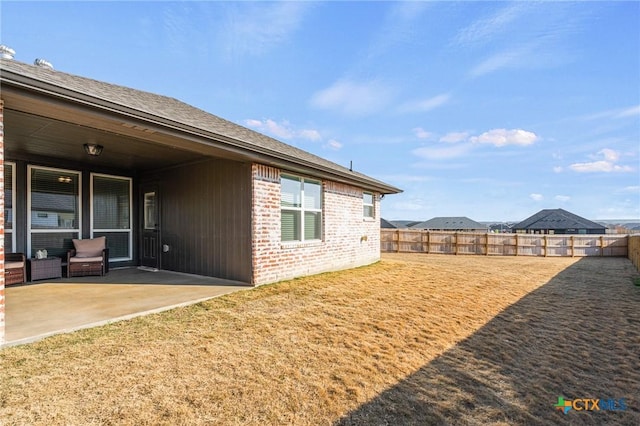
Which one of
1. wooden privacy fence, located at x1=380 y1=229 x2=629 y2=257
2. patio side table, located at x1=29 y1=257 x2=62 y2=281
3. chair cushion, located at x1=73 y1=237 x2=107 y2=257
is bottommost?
wooden privacy fence, located at x1=380 y1=229 x2=629 y2=257

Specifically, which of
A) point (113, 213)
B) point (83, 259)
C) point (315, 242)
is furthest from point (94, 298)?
point (315, 242)

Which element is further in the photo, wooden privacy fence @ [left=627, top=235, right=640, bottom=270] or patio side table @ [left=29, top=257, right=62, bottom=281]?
wooden privacy fence @ [left=627, top=235, right=640, bottom=270]

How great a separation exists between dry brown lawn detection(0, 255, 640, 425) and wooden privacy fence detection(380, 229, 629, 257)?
1204 cm

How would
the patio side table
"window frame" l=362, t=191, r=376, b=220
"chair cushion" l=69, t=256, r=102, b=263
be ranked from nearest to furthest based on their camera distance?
1. the patio side table
2. "chair cushion" l=69, t=256, r=102, b=263
3. "window frame" l=362, t=191, r=376, b=220

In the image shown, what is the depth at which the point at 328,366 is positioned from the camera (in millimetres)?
2996

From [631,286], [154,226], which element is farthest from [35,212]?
[631,286]

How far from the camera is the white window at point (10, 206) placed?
21.7 ft

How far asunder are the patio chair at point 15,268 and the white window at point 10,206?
0.43 meters

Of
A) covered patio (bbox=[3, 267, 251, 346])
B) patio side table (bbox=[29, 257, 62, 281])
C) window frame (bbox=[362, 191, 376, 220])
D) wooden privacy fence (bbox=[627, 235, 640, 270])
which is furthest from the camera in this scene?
wooden privacy fence (bbox=[627, 235, 640, 270])

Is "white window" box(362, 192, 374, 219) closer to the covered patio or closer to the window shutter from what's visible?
the window shutter

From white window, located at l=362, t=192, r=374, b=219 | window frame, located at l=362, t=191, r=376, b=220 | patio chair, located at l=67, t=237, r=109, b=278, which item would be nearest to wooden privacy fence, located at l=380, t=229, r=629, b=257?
window frame, located at l=362, t=191, r=376, b=220

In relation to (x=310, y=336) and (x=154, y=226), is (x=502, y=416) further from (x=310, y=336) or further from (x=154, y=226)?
(x=154, y=226)

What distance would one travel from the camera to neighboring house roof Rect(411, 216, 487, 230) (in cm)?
4538

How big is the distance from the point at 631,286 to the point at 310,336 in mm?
8775
